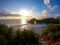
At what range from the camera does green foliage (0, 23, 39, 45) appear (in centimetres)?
161

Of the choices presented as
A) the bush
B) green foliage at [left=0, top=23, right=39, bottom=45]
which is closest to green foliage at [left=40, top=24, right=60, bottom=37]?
the bush

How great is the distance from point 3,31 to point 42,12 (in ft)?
1.71

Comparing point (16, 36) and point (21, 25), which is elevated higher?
point (21, 25)

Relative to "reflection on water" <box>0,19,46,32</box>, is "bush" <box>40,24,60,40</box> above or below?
below

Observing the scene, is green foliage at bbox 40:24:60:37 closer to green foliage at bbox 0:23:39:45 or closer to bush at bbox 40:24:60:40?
bush at bbox 40:24:60:40

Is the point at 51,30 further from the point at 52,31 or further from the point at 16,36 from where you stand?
the point at 16,36

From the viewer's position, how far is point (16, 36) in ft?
5.37

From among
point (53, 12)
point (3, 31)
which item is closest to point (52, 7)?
point (53, 12)

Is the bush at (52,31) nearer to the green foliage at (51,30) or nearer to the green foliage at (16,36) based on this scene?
the green foliage at (51,30)

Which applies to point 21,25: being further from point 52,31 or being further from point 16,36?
point 52,31

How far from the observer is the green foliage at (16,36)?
1611 mm

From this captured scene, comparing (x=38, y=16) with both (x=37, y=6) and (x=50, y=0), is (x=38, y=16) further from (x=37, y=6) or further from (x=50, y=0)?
(x=50, y=0)

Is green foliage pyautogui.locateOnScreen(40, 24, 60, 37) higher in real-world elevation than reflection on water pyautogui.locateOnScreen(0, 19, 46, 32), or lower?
lower

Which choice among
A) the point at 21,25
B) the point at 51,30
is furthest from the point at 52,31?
the point at 21,25
